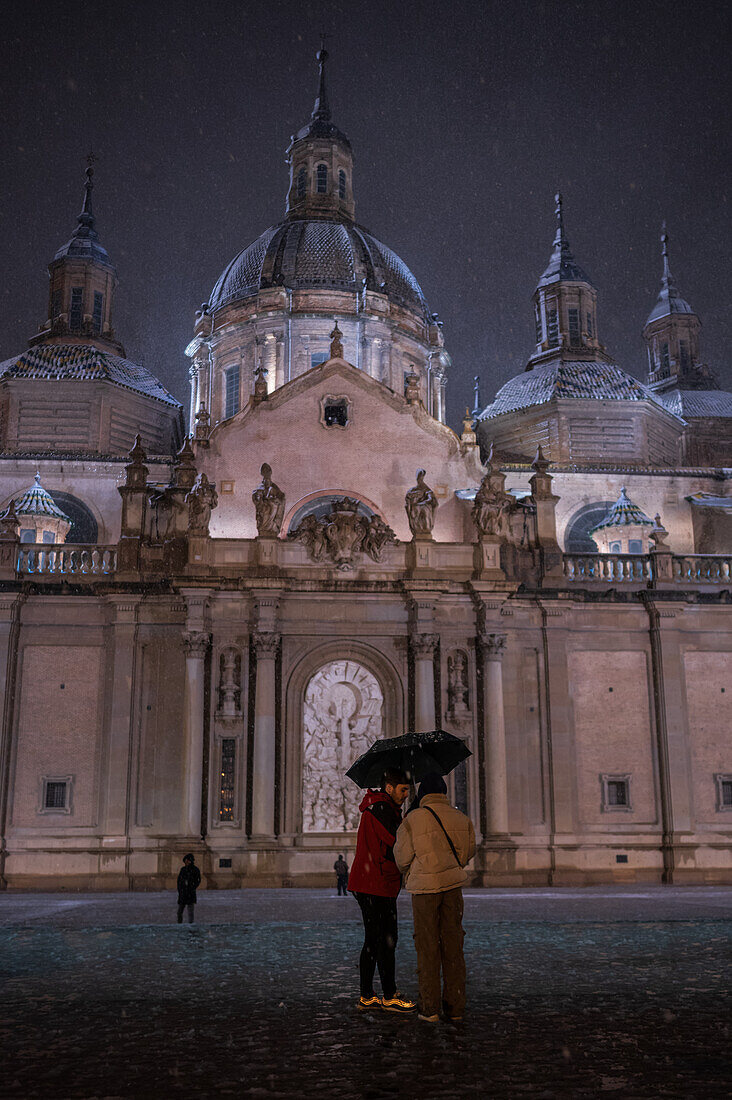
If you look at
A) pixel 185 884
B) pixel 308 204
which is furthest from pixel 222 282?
pixel 185 884

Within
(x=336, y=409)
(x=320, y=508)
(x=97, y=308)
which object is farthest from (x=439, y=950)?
(x=97, y=308)

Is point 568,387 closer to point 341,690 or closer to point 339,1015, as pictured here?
point 341,690

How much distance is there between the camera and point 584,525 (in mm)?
45156

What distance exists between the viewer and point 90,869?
3008 cm

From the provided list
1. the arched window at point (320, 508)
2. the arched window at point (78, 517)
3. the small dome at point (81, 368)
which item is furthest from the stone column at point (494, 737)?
the small dome at point (81, 368)

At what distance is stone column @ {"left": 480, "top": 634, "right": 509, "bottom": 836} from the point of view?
102 ft

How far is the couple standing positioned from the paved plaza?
345mm

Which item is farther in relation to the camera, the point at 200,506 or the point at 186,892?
the point at 200,506

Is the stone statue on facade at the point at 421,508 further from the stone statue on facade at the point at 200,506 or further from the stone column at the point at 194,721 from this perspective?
the stone column at the point at 194,721

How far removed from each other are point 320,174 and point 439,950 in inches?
2060

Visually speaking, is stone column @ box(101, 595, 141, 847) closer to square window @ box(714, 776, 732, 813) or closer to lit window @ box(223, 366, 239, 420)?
square window @ box(714, 776, 732, 813)

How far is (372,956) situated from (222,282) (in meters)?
47.8

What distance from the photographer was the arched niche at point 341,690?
31375 millimetres

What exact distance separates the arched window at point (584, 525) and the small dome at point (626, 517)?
211cm
